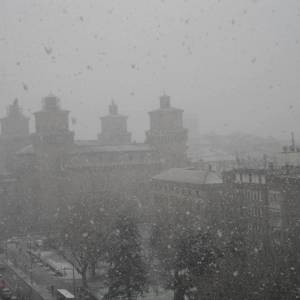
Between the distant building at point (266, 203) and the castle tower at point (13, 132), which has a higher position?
the castle tower at point (13, 132)

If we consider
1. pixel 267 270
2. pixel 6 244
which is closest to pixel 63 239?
pixel 6 244

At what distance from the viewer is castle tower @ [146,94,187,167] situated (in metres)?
79.4

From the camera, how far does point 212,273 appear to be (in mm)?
30078

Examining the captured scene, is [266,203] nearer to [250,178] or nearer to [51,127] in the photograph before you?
[250,178]

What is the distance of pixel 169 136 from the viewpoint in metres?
79.4

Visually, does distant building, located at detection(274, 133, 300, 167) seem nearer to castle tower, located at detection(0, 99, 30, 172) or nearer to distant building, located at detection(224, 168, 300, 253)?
distant building, located at detection(224, 168, 300, 253)

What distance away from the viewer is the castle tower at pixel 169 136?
261 feet

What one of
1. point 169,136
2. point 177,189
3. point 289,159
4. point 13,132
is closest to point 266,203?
point 289,159

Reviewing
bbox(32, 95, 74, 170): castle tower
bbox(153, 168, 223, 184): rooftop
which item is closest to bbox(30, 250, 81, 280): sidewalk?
bbox(153, 168, 223, 184): rooftop

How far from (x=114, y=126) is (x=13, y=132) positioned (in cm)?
2110

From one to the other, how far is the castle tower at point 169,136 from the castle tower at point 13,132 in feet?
101

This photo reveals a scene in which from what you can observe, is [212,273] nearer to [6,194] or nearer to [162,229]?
[162,229]

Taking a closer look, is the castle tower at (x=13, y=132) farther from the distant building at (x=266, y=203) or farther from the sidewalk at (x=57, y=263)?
the distant building at (x=266, y=203)

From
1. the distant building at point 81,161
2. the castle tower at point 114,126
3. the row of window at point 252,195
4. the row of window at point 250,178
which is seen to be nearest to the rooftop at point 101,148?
the distant building at point 81,161
